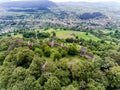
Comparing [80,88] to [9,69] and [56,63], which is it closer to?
[56,63]

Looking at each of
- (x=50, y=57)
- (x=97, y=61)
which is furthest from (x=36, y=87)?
(x=97, y=61)

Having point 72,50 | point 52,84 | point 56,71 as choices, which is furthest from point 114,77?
point 52,84

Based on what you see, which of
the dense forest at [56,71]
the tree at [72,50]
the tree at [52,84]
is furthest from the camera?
the tree at [72,50]

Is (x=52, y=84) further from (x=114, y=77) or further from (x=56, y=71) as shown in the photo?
(x=114, y=77)

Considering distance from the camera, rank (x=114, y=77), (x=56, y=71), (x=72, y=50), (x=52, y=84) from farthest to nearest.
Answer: (x=72, y=50) → (x=114, y=77) → (x=56, y=71) → (x=52, y=84)

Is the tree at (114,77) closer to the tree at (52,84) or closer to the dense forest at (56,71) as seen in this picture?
the dense forest at (56,71)

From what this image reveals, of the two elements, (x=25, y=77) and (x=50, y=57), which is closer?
(x=25, y=77)

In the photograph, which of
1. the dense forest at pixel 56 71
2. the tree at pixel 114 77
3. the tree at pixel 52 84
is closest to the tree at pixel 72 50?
the dense forest at pixel 56 71

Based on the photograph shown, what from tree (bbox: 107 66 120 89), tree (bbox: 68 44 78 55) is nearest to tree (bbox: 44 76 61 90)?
tree (bbox: 68 44 78 55)

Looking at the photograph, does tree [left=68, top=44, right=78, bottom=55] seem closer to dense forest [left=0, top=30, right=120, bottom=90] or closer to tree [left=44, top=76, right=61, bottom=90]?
dense forest [left=0, top=30, right=120, bottom=90]

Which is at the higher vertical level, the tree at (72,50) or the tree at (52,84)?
the tree at (72,50)

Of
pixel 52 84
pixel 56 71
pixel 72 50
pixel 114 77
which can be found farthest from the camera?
pixel 72 50
